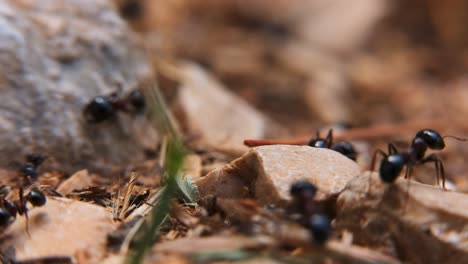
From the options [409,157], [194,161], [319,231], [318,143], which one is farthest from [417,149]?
[194,161]

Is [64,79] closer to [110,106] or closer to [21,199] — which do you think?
[110,106]

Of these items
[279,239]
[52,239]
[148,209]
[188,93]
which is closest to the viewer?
[279,239]

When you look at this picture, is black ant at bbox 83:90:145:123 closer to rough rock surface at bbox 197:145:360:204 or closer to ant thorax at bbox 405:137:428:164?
rough rock surface at bbox 197:145:360:204

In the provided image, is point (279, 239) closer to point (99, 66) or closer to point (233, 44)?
point (99, 66)

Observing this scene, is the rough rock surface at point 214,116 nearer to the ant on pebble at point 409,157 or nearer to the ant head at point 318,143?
the ant head at point 318,143

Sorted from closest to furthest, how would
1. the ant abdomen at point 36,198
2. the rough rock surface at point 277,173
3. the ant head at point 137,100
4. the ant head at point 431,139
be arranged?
the rough rock surface at point 277,173 < the ant abdomen at point 36,198 < the ant head at point 431,139 < the ant head at point 137,100

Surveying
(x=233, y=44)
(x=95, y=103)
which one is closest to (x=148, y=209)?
(x=95, y=103)

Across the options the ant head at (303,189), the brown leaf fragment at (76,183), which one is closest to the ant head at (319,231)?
the ant head at (303,189)
